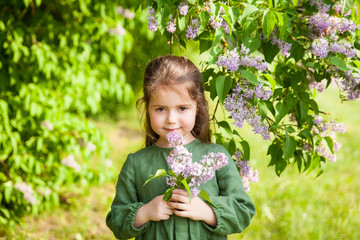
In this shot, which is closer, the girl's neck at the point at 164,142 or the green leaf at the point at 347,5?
the girl's neck at the point at 164,142

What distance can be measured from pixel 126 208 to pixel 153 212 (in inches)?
5.6

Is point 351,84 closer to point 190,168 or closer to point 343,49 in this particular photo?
point 343,49

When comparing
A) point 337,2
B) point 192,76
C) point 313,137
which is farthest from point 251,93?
point 337,2

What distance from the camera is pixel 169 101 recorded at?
170 centimetres

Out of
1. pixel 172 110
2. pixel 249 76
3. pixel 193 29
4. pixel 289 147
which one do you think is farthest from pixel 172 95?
pixel 289 147

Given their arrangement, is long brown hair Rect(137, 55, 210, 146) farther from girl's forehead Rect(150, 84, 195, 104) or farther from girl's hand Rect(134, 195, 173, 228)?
girl's hand Rect(134, 195, 173, 228)

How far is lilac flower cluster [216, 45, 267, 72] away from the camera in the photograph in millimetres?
1801

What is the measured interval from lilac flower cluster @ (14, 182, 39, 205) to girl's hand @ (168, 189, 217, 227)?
1.93 meters

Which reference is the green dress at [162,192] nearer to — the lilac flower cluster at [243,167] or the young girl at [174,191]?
the young girl at [174,191]

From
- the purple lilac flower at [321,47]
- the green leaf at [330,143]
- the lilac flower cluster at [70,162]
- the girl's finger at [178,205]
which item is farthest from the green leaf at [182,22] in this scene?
the lilac flower cluster at [70,162]

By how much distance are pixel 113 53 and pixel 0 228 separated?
182 cm

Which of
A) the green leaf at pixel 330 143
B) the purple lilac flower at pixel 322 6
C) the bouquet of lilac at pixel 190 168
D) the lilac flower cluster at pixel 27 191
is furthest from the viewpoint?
the lilac flower cluster at pixel 27 191

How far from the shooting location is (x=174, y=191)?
63.2 inches

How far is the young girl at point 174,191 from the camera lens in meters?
1.66
